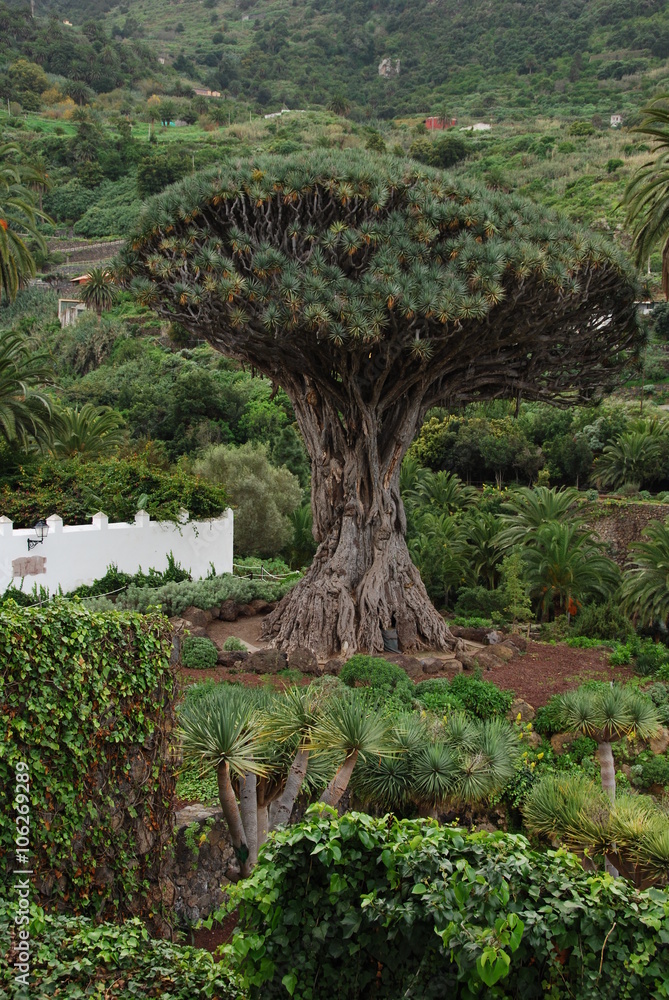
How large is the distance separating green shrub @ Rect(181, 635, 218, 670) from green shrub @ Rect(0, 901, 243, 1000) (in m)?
7.77

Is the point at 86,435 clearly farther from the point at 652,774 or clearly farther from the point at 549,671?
the point at 652,774

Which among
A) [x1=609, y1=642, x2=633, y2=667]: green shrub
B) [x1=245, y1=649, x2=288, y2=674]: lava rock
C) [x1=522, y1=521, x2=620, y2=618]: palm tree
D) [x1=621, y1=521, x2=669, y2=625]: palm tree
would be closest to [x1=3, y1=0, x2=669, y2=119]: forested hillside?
[x1=522, y1=521, x2=620, y2=618]: palm tree

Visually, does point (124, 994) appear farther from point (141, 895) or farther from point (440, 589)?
point (440, 589)

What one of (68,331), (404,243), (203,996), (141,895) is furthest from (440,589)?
(68,331)

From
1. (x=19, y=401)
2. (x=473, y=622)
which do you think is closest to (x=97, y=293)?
(x=19, y=401)

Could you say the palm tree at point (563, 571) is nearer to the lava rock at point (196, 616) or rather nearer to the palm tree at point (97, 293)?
the lava rock at point (196, 616)

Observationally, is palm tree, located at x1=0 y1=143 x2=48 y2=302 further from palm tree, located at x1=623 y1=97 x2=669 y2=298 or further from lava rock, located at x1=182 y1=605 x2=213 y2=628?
palm tree, located at x1=623 y1=97 x2=669 y2=298

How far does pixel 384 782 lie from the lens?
8406mm

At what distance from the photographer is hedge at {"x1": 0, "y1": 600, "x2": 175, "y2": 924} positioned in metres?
5.92

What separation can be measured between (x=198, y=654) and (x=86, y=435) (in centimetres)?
1135

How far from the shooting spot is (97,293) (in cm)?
4909

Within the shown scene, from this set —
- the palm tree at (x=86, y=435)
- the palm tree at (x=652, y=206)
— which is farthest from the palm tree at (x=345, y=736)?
the palm tree at (x=86, y=435)

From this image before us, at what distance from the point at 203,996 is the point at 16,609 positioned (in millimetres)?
2558

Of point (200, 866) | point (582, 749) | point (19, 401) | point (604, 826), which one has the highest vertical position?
point (19, 401)
